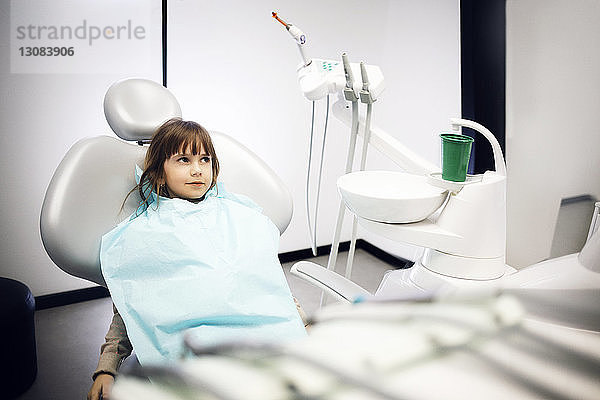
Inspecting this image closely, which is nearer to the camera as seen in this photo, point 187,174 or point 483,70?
point 187,174

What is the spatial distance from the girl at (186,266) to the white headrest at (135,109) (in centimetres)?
8

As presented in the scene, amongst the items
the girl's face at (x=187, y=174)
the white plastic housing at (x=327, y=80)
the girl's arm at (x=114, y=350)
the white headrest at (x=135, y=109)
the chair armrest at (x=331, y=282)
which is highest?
the white plastic housing at (x=327, y=80)

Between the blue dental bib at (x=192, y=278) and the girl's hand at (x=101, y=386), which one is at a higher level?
the blue dental bib at (x=192, y=278)

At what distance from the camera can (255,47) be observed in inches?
94.7

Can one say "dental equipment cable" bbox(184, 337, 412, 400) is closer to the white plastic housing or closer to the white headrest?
the white headrest

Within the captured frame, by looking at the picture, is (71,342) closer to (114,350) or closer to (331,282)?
(114,350)

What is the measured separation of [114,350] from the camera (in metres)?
1.03

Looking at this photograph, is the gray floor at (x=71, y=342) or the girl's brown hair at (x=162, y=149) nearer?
the girl's brown hair at (x=162, y=149)

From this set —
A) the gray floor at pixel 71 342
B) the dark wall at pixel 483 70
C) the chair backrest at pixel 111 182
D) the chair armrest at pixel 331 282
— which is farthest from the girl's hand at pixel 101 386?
the dark wall at pixel 483 70

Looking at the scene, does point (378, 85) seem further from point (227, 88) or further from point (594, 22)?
point (227, 88)

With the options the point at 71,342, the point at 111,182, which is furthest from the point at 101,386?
the point at 71,342

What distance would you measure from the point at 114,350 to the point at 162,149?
50 centimetres

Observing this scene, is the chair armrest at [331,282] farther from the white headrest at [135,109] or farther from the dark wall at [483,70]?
the dark wall at [483,70]

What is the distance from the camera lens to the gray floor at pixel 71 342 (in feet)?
5.37
